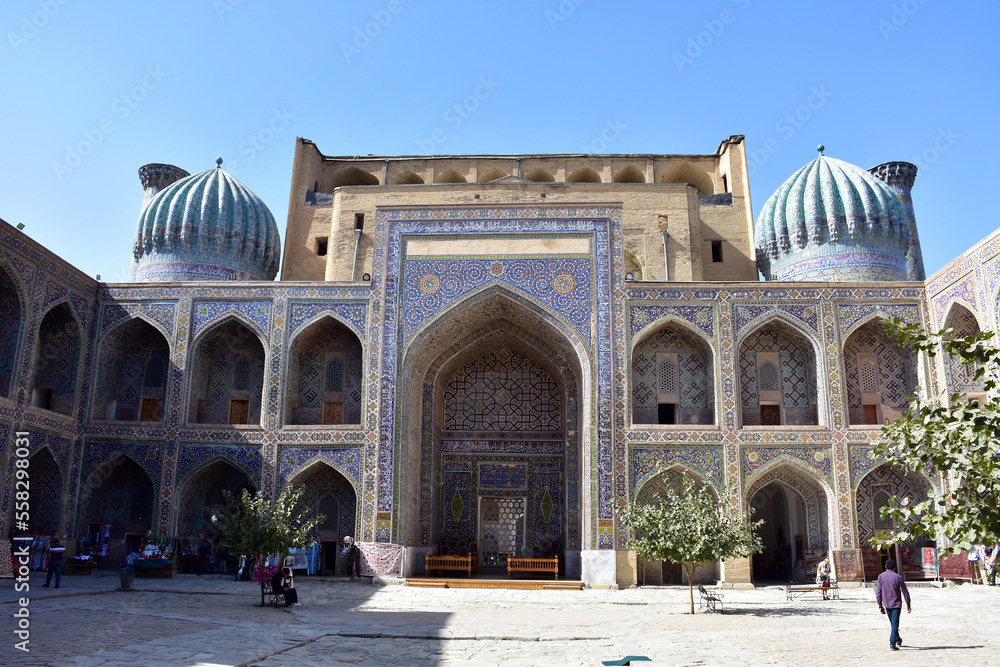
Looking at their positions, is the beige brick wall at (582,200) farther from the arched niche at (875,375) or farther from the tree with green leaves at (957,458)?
the tree with green leaves at (957,458)

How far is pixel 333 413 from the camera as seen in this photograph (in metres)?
17.2

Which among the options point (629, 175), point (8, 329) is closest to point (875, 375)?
point (629, 175)

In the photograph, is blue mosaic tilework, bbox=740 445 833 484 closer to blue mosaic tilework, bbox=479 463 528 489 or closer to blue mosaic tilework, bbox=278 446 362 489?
blue mosaic tilework, bbox=479 463 528 489

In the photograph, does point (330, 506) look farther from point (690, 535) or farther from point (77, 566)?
point (690, 535)

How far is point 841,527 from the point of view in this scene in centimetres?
1497

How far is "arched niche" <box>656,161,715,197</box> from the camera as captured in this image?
869 inches

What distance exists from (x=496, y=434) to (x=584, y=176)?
804 centimetres

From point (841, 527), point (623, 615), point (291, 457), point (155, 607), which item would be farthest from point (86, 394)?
point (841, 527)

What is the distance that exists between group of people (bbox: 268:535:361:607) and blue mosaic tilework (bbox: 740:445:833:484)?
7.17m

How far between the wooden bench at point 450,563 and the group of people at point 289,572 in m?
1.42

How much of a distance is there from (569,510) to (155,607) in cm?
817

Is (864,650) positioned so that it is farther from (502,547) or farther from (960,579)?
(502,547)

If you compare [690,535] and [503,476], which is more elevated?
[503,476]

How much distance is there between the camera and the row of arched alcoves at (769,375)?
16.1 metres
